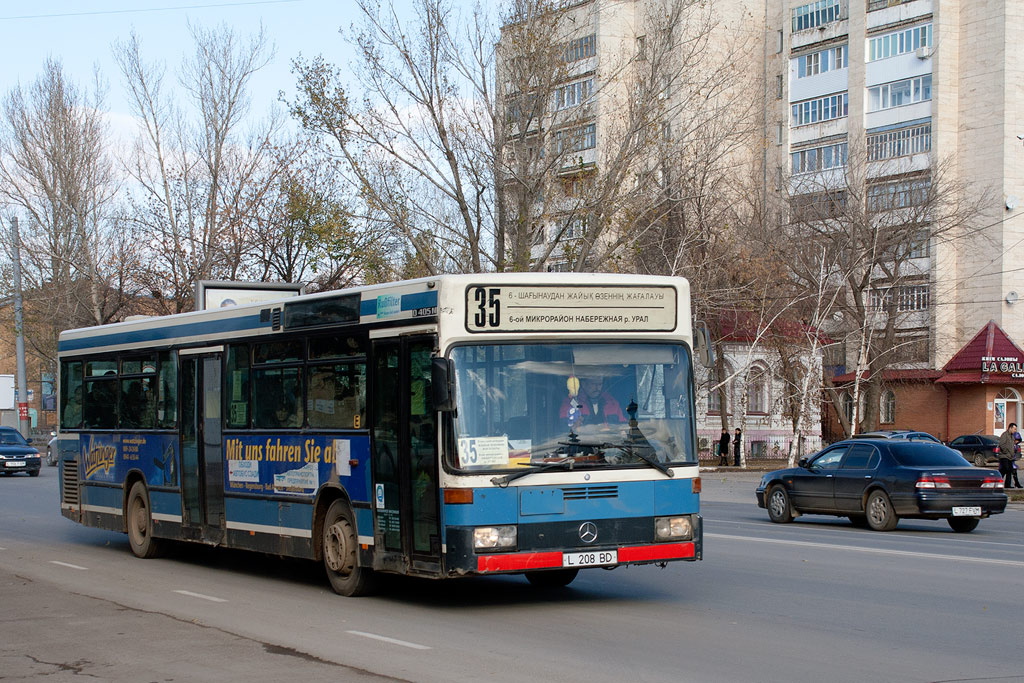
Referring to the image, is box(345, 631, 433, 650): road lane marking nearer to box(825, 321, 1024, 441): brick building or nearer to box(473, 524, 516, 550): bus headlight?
box(473, 524, 516, 550): bus headlight

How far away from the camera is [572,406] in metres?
10.2

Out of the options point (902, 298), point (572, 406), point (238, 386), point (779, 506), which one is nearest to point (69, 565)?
point (238, 386)

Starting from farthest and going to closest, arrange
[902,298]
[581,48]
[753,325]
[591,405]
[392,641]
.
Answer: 1. [902,298]
2. [753,325]
3. [581,48]
4. [591,405]
5. [392,641]

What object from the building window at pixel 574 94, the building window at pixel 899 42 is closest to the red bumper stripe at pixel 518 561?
the building window at pixel 574 94

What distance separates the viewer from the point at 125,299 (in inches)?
1849

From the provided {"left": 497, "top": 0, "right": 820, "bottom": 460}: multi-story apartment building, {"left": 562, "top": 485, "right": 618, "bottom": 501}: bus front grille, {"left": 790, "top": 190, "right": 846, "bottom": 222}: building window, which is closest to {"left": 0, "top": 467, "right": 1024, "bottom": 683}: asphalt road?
{"left": 562, "top": 485, "right": 618, "bottom": 501}: bus front grille

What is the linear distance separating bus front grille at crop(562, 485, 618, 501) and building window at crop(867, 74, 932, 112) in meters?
60.2

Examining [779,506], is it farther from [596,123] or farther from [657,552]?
[596,123]

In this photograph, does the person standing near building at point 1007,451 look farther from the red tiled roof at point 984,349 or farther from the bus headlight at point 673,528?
the red tiled roof at point 984,349

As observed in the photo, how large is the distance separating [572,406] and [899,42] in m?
62.4

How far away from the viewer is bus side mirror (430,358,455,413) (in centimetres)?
970

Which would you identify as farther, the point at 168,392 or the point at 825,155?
the point at 825,155

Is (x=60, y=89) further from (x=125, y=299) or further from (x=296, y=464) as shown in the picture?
(x=296, y=464)

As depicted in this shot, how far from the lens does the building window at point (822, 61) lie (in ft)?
228
